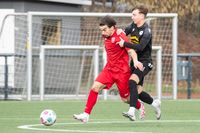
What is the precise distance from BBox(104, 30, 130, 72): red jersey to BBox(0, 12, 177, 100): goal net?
849 cm

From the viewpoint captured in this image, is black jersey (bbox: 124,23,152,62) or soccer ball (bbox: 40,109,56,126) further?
black jersey (bbox: 124,23,152,62)

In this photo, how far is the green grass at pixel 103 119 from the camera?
11.1 metres

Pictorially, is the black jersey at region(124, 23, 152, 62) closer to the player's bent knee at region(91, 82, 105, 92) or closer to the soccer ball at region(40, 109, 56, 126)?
the player's bent knee at region(91, 82, 105, 92)

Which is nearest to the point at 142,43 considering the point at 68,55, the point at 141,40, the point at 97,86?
the point at 141,40

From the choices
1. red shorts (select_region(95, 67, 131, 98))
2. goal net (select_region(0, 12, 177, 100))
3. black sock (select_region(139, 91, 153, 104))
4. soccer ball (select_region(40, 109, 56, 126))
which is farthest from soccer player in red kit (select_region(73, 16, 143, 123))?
goal net (select_region(0, 12, 177, 100))

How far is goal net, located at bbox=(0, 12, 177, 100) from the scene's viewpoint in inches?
846

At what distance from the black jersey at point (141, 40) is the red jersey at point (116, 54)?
180mm

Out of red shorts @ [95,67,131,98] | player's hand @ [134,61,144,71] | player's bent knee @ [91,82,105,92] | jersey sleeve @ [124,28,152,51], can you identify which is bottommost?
player's bent knee @ [91,82,105,92]

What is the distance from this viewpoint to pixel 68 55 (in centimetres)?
2298

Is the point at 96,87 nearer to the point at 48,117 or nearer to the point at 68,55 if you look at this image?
the point at 48,117

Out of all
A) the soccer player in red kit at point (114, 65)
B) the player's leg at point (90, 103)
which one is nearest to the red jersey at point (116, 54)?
the soccer player in red kit at point (114, 65)

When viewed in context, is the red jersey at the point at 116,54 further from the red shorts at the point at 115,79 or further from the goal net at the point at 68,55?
the goal net at the point at 68,55

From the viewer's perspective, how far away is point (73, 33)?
23.2 m

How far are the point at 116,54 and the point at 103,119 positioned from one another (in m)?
1.57
